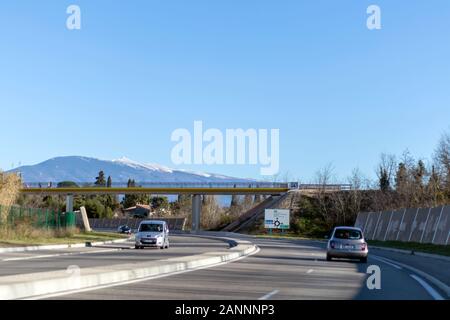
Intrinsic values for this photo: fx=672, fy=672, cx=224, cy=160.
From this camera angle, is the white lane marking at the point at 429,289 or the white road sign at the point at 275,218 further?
the white road sign at the point at 275,218

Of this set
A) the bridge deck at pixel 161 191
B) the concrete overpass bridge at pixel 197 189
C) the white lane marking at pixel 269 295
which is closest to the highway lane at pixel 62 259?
the white lane marking at pixel 269 295

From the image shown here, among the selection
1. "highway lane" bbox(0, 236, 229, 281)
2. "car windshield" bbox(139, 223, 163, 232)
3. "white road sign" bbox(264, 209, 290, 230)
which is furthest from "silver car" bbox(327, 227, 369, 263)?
"white road sign" bbox(264, 209, 290, 230)

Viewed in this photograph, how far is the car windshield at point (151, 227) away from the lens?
44000mm

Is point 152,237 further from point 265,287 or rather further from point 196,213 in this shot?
point 196,213

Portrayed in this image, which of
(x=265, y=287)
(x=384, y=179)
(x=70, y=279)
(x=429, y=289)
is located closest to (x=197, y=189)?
(x=384, y=179)

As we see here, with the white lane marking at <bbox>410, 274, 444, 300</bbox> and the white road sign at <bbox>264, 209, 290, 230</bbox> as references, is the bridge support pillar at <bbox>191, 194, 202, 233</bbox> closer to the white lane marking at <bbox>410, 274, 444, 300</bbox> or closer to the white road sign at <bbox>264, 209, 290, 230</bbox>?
the white road sign at <bbox>264, 209, 290, 230</bbox>

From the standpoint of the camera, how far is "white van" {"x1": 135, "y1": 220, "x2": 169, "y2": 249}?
42.9 m

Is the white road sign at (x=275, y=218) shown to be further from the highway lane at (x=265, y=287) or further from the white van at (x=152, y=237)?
the highway lane at (x=265, y=287)

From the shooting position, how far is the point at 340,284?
1823cm
